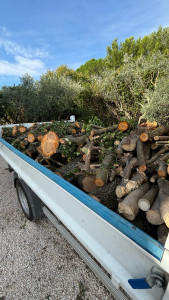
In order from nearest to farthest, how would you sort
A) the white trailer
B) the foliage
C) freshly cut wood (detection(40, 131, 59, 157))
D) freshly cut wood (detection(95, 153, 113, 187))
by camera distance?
the white trailer
freshly cut wood (detection(95, 153, 113, 187))
freshly cut wood (detection(40, 131, 59, 157))
the foliage

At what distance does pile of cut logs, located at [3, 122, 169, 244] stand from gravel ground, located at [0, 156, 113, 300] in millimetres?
947

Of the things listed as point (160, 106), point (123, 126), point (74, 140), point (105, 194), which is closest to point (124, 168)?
point (105, 194)

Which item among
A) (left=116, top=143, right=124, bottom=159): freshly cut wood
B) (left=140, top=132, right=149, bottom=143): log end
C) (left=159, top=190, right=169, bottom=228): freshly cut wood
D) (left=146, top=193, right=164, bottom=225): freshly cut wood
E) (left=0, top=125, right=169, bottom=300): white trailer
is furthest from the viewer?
(left=116, top=143, right=124, bottom=159): freshly cut wood

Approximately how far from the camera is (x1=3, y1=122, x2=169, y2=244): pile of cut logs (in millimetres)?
1172

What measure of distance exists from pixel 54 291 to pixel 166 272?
1516 millimetres

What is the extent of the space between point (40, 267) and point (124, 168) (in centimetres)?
160

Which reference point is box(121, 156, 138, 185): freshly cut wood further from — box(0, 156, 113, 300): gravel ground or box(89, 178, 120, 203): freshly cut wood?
box(0, 156, 113, 300): gravel ground

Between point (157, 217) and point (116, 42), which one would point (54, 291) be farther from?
point (116, 42)

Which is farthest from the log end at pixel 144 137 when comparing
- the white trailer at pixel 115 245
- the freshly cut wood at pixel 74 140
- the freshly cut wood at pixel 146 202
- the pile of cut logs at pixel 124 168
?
the white trailer at pixel 115 245

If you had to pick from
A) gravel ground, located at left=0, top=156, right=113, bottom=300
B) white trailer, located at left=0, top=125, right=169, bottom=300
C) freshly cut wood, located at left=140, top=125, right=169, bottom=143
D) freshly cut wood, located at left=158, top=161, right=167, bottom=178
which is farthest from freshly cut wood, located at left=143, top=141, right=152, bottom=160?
gravel ground, located at left=0, top=156, right=113, bottom=300

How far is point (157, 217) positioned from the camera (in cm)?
110

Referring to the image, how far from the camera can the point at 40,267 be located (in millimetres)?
1797

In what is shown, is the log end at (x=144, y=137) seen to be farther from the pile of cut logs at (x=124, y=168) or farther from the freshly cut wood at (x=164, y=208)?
the freshly cut wood at (x=164, y=208)

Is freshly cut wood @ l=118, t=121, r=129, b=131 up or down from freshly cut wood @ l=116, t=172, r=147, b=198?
up
